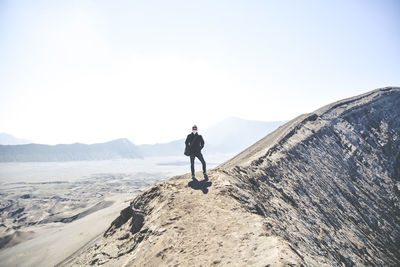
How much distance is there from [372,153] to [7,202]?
4444 inches

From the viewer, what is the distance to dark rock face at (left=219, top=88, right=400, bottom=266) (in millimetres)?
9430

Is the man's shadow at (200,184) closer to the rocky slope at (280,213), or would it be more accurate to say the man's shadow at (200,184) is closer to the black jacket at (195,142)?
the rocky slope at (280,213)

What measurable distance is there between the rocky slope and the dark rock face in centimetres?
8

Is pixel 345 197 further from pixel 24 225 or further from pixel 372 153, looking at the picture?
pixel 24 225

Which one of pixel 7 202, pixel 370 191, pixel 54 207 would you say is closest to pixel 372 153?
pixel 370 191

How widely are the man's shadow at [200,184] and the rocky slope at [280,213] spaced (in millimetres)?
42

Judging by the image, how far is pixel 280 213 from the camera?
9.64 metres

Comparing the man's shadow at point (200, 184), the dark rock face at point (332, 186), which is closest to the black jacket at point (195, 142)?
the man's shadow at point (200, 184)

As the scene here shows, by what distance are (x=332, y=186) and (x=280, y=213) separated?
993cm

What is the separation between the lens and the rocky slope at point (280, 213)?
5.32 m

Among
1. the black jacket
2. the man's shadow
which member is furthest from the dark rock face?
the black jacket

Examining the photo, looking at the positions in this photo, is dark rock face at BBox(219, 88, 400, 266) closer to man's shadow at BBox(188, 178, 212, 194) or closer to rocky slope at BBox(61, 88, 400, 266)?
rocky slope at BBox(61, 88, 400, 266)

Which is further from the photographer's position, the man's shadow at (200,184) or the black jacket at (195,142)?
the black jacket at (195,142)

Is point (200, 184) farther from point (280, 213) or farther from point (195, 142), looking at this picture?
point (280, 213)
